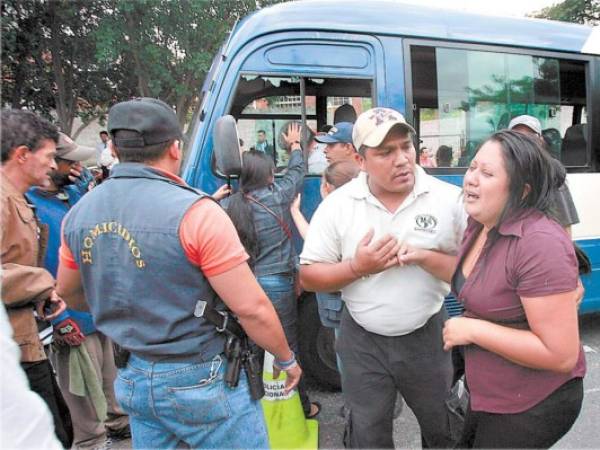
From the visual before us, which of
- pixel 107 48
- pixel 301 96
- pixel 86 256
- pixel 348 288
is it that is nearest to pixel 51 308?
pixel 86 256

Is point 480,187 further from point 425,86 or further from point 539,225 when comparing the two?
point 425,86

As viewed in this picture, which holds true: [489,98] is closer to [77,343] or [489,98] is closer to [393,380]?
[393,380]

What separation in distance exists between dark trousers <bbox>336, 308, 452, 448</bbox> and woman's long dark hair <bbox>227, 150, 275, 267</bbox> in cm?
94

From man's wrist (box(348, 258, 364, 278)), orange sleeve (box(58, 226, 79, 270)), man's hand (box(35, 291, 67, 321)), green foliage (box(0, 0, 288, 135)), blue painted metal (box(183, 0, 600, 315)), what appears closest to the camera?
orange sleeve (box(58, 226, 79, 270))

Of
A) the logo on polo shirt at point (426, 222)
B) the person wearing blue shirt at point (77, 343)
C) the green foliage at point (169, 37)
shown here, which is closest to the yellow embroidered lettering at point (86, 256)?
the person wearing blue shirt at point (77, 343)

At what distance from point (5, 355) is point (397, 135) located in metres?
1.56

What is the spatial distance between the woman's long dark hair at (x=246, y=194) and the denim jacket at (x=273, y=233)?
0.12ft

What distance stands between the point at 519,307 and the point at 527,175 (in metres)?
0.43

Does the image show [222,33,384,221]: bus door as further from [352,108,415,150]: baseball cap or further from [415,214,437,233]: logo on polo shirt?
[415,214,437,233]: logo on polo shirt

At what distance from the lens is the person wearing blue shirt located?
102 inches

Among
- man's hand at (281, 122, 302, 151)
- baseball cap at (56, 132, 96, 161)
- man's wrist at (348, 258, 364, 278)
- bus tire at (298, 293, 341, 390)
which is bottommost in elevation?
bus tire at (298, 293, 341, 390)

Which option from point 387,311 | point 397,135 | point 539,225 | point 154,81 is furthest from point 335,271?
point 154,81

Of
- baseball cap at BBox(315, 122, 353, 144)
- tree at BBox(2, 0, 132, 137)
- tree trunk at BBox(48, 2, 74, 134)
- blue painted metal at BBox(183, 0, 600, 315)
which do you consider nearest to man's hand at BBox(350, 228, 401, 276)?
baseball cap at BBox(315, 122, 353, 144)

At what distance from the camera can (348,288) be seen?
80.1 inches
